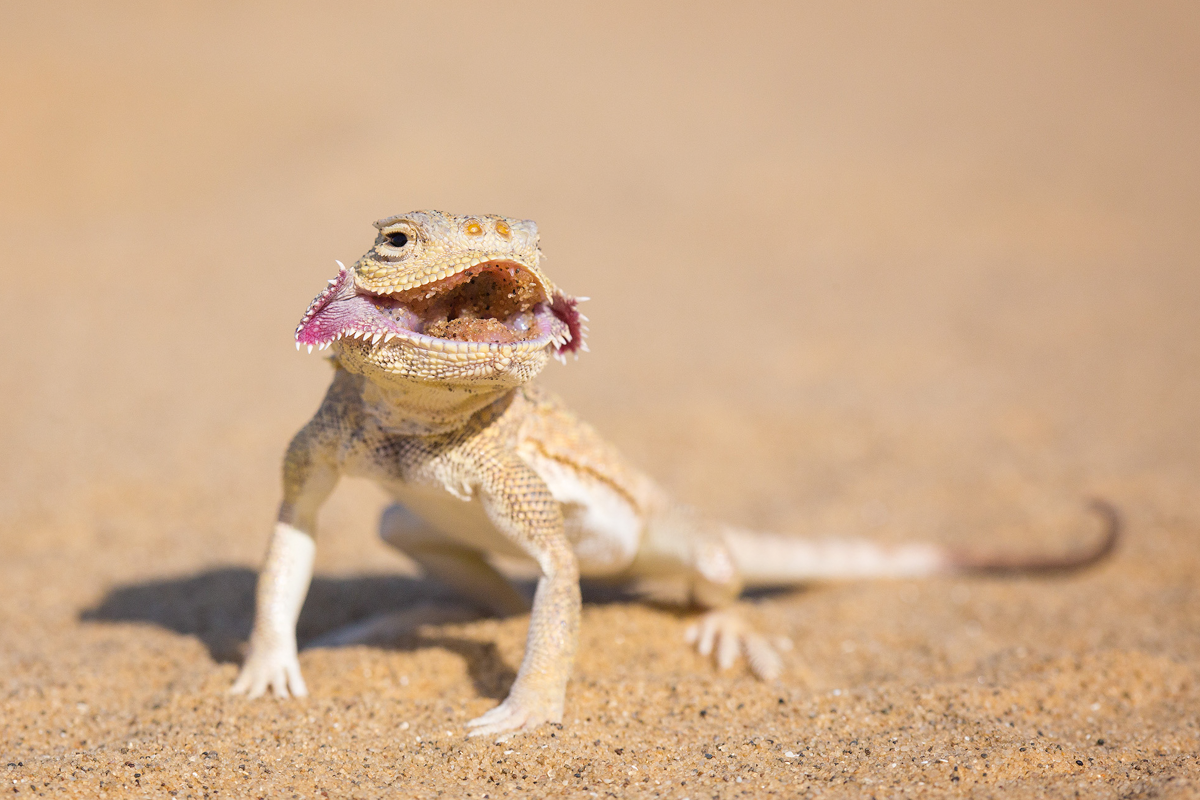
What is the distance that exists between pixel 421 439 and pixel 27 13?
19238 mm

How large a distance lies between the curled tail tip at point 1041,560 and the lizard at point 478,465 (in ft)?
5.12

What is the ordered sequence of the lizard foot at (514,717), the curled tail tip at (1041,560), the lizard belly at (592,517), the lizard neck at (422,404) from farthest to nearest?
the curled tail tip at (1041,560), the lizard belly at (592,517), the lizard foot at (514,717), the lizard neck at (422,404)

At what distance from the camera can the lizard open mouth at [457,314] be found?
122 inches

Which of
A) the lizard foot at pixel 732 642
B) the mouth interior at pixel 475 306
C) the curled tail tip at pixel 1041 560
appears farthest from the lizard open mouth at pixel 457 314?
the curled tail tip at pixel 1041 560

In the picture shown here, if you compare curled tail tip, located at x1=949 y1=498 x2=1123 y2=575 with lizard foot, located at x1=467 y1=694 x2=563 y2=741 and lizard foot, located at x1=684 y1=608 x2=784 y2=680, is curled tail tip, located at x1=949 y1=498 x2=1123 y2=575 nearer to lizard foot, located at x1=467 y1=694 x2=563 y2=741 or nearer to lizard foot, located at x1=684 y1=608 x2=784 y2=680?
lizard foot, located at x1=684 y1=608 x2=784 y2=680

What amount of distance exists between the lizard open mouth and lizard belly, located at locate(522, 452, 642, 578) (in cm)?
72

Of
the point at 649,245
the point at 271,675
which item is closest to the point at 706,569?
the point at 271,675

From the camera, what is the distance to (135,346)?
32.0 ft

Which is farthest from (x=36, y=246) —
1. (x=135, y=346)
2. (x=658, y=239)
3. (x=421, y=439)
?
(x=421, y=439)

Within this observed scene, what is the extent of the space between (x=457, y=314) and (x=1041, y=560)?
390cm

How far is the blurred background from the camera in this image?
7.14 meters

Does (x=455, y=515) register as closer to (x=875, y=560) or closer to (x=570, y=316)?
(x=570, y=316)

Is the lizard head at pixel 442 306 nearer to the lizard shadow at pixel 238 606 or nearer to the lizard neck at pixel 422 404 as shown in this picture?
the lizard neck at pixel 422 404

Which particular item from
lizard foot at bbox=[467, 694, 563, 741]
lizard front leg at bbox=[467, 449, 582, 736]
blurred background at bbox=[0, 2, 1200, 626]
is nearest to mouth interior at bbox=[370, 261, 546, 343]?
lizard front leg at bbox=[467, 449, 582, 736]
